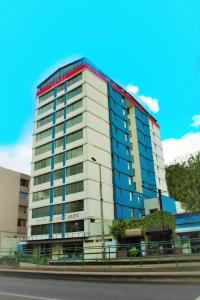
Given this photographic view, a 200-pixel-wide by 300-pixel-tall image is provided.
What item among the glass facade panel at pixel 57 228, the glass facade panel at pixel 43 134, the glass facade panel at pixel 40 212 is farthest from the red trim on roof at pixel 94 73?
the glass facade panel at pixel 57 228

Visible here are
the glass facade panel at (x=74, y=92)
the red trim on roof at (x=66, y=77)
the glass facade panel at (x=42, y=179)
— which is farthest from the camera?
the red trim on roof at (x=66, y=77)

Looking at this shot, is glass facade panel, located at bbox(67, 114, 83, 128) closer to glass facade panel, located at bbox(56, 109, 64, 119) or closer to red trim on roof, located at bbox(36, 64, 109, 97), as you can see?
glass facade panel, located at bbox(56, 109, 64, 119)

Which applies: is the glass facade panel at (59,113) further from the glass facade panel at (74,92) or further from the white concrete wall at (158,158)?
the white concrete wall at (158,158)

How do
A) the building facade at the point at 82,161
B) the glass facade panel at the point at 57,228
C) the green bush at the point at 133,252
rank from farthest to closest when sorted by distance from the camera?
1. the glass facade panel at the point at 57,228
2. the building facade at the point at 82,161
3. the green bush at the point at 133,252

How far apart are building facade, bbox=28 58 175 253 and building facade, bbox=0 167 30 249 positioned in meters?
7.97

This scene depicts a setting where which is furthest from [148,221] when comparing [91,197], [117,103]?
[117,103]

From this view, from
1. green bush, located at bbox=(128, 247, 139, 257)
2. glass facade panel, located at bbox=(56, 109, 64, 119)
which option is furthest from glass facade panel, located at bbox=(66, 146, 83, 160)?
green bush, located at bbox=(128, 247, 139, 257)

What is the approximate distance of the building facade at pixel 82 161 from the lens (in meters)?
43.6

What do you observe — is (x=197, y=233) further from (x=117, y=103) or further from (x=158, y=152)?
(x=158, y=152)

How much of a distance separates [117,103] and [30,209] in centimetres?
2499

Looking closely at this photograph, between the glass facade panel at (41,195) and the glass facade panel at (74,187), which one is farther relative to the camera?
the glass facade panel at (41,195)

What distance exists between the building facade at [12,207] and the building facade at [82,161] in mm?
7972

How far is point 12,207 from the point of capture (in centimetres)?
5697

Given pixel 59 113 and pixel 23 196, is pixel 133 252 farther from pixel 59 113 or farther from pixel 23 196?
pixel 23 196
